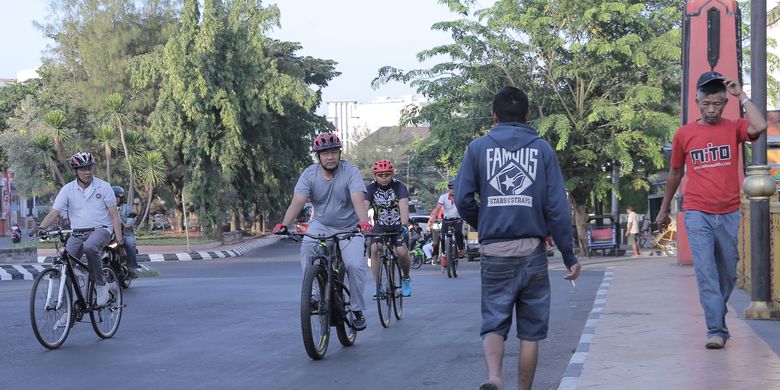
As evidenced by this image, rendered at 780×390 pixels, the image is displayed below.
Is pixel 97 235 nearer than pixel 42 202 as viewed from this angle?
Yes

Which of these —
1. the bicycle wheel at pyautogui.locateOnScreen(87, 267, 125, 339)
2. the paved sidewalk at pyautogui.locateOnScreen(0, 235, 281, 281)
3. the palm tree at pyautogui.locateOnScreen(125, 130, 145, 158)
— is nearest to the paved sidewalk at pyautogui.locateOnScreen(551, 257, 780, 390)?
the bicycle wheel at pyautogui.locateOnScreen(87, 267, 125, 339)

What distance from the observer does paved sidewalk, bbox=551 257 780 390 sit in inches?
268

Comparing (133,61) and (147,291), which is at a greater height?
(133,61)

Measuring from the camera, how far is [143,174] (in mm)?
44531

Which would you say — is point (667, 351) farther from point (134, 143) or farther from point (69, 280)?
point (134, 143)

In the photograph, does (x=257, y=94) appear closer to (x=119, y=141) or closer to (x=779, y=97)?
(x=119, y=141)

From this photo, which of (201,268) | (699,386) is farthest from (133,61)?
(699,386)

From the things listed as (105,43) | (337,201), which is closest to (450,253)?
(337,201)

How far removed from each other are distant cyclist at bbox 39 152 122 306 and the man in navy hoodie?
5648 millimetres

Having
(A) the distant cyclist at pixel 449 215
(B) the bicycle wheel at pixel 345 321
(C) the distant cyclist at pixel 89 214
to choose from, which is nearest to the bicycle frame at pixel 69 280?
(C) the distant cyclist at pixel 89 214

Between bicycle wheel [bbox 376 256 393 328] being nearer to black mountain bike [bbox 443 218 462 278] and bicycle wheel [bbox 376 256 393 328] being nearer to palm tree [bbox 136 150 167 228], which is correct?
black mountain bike [bbox 443 218 462 278]

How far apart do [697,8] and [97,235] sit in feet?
45.6

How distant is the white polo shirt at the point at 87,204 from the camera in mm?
10859

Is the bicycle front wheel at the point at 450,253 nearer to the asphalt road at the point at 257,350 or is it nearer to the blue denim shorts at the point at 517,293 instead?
the asphalt road at the point at 257,350
